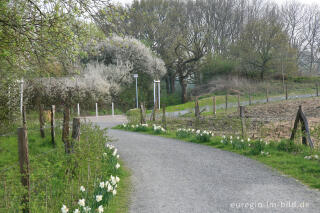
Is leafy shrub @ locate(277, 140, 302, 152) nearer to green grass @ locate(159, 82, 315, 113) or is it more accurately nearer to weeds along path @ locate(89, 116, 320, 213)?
weeds along path @ locate(89, 116, 320, 213)

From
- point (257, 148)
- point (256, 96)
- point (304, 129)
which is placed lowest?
point (257, 148)

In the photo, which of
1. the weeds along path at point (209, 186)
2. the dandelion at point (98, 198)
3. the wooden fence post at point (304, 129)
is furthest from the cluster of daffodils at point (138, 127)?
the dandelion at point (98, 198)

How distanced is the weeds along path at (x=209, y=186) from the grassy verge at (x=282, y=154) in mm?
341

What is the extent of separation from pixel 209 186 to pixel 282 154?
11.8 feet

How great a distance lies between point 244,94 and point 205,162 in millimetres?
27963

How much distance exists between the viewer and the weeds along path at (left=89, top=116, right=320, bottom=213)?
5117 mm

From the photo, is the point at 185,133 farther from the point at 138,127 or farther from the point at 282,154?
the point at 282,154

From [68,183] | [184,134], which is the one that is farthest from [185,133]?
[68,183]

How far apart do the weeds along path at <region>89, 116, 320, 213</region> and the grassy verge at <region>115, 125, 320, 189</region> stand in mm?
341

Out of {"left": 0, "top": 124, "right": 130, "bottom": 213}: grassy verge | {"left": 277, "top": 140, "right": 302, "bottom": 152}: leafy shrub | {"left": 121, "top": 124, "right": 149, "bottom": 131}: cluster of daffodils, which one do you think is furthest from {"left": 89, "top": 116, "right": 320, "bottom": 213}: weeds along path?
{"left": 121, "top": 124, "right": 149, "bottom": 131}: cluster of daffodils

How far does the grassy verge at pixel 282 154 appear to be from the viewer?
22.8 feet

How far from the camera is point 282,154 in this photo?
884 centimetres

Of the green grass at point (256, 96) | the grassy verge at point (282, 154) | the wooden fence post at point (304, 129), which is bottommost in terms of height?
the grassy verge at point (282, 154)

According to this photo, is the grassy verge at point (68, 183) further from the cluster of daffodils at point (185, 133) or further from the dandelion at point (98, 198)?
the cluster of daffodils at point (185, 133)
